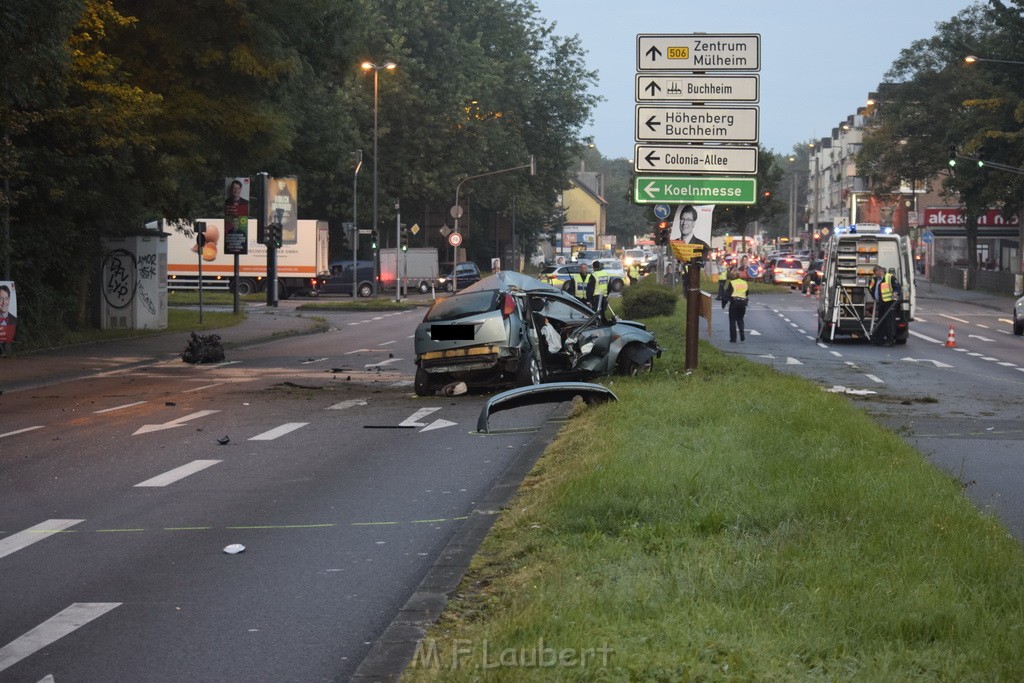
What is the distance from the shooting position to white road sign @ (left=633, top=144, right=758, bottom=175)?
1714cm

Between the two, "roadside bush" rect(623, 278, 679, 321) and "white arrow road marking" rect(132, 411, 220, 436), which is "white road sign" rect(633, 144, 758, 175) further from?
"roadside bush" rect(623, 278, 679, 321)

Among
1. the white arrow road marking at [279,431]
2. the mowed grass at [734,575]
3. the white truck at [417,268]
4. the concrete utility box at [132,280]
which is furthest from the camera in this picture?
the white truck at [417,268]

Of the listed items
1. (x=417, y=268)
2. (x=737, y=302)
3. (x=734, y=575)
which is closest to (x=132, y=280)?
(x=737, y=302)

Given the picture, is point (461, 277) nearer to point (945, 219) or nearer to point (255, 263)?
point (255, 263)

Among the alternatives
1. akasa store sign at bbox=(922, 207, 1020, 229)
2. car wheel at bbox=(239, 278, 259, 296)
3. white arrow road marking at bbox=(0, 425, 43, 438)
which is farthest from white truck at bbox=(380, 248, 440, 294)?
white arrow road marking at bbox=(0, 425, 43, 438)

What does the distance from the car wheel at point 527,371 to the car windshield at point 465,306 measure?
78cm

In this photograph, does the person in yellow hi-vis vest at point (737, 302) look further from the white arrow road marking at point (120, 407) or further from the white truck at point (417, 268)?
the white truck at point (417, 268)

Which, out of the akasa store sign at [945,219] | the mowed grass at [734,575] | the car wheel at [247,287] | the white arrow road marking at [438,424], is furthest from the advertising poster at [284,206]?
the akasa store sign at [945,219]

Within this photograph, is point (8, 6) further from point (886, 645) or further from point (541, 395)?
point (886, 645)

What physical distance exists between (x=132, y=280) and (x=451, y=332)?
711 inches

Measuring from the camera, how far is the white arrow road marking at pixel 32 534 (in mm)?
8398

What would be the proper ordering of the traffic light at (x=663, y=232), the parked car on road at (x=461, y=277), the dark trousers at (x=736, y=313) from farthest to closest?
the parked car on road at (x=461, y=277)
the traffic light at (x=663, y=232)
the dark trousers at (x=736, y=313)

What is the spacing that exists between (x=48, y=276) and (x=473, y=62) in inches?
1828

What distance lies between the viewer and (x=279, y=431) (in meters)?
14.8
